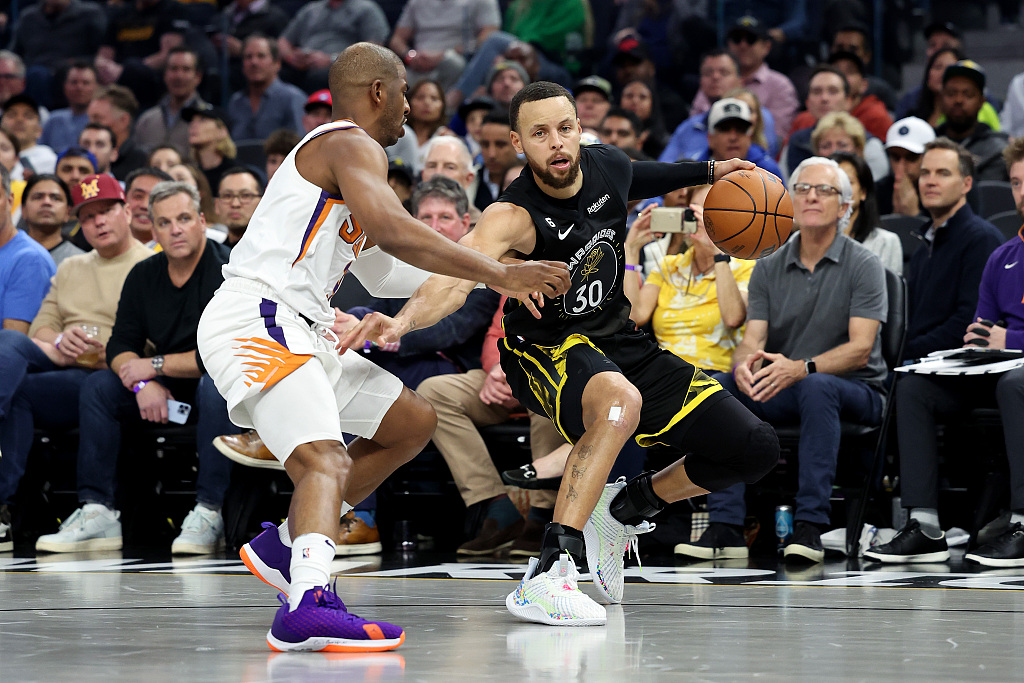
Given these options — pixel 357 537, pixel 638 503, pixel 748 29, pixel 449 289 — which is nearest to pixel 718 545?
pixel 638 503

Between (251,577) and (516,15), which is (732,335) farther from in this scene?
(516,15)

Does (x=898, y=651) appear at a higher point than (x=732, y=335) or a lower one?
lower

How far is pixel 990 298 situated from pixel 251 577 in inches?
152

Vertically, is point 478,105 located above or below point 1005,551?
above

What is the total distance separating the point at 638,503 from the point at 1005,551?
6.28 feet

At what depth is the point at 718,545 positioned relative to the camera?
601cm

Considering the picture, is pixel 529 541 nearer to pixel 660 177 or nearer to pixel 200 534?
pixel 200 534

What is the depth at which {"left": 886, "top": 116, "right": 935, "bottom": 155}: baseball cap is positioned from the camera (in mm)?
8055

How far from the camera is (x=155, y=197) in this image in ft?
22.5

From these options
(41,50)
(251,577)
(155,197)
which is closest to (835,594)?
(251,577)

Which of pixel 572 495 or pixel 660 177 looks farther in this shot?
pixel 660 177

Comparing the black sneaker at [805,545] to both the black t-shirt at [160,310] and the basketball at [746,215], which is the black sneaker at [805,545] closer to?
the basketball at [746,215]

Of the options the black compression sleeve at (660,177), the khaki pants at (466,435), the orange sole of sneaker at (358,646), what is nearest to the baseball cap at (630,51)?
the khaki pants at (466,435)

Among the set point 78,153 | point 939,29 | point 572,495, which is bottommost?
point 572,495
